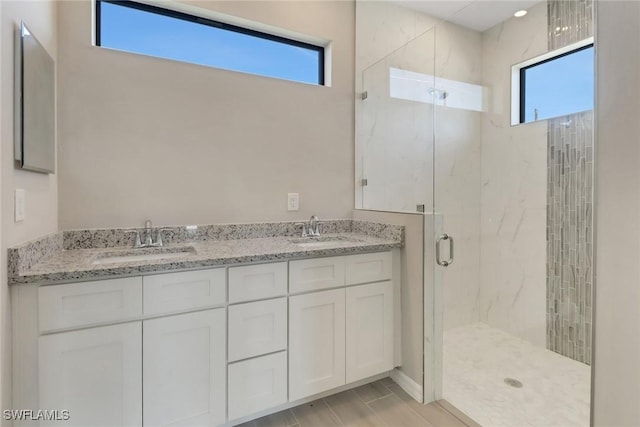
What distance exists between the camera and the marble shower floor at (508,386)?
5.61ft

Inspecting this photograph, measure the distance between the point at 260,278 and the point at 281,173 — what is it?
0.89 m

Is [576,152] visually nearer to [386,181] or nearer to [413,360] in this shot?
[386,181]

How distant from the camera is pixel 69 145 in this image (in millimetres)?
1687

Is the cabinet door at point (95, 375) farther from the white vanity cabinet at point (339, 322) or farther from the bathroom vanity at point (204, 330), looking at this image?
the white vanity cabinet at point (339, 322)

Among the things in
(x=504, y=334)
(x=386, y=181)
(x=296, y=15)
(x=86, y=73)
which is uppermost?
(x=296, y=15)

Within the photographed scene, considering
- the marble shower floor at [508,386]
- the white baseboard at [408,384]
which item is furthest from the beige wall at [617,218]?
the white baseboard at [408,384]

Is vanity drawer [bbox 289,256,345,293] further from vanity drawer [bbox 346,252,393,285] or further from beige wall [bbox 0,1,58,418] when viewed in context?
beige wall [bbox 0,1,58,418]

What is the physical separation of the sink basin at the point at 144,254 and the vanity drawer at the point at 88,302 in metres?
0.30

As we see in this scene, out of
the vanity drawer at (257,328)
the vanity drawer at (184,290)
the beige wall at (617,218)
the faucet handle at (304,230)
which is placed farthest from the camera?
the faucet handle at (304,230)

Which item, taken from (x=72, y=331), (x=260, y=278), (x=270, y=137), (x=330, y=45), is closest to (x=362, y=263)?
(x=260, y=278)

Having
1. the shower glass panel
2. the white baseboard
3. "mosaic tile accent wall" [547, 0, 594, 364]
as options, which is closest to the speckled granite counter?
the shower glass panel

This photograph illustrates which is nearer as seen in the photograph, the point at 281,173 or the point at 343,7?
the point at 281,173

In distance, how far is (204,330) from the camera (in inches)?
56.8

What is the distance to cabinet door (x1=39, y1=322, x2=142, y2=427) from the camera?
3.93 feet
